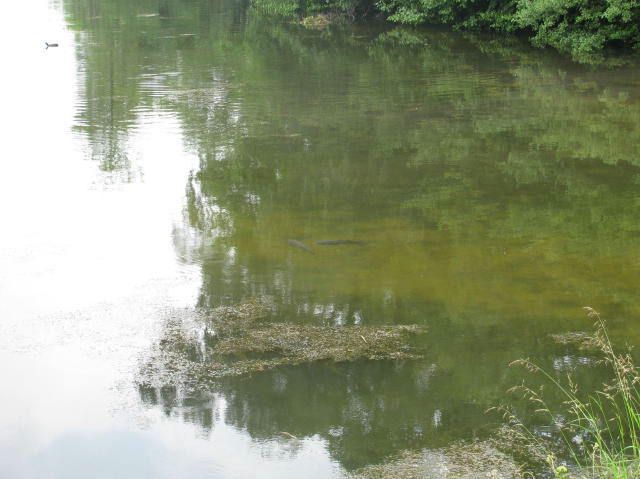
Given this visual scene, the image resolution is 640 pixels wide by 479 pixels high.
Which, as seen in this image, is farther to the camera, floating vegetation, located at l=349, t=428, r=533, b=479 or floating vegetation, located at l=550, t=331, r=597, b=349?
floating vegetation, located at l=550, t=331, r=597, b=349

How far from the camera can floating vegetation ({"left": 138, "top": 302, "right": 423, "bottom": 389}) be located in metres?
6.54

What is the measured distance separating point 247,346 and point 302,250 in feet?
7.97

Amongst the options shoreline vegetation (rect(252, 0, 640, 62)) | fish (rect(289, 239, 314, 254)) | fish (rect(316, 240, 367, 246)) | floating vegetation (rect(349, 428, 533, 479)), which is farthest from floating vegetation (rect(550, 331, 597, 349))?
shoreline vegetation (rect(252, 0, 640, 62))

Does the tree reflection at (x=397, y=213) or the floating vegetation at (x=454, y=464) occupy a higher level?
the tree reflection at (x=397, y=213)

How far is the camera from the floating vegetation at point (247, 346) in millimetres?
6543

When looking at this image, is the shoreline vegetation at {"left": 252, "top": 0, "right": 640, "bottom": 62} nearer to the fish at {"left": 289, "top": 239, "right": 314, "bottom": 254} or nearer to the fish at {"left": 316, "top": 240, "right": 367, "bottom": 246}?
the fish at {"left": 316, "top": 240, "right": 367, "bottom": 246}

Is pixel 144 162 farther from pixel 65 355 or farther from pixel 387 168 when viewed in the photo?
pixel 65 355

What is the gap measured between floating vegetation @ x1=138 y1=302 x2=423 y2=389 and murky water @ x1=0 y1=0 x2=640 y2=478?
0.12m

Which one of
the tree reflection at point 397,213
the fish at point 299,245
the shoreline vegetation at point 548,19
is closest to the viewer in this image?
the tree reflection at point 397,213

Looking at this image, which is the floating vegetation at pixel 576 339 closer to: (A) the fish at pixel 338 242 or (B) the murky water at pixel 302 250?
(B) the murky water at pixel 302 250

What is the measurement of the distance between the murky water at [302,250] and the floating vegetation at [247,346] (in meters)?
0.12

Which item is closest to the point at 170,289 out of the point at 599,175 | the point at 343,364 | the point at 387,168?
the point at 343,364

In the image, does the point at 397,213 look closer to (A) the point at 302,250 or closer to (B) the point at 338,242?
(B) the point at 338,242

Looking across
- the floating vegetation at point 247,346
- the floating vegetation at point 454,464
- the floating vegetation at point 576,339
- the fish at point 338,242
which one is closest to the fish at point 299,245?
the fish at point 338,242
